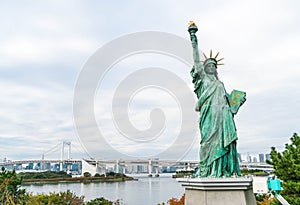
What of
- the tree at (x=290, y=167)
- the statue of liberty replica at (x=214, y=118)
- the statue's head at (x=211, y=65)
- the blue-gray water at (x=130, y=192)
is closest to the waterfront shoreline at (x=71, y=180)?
the blue-gray water at (x=130, y=192)

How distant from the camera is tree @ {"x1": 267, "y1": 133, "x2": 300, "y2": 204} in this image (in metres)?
7.20

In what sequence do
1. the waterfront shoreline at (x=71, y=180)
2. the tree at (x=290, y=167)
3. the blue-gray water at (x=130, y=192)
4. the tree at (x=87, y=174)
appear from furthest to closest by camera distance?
the tree at (x=87, y=174)
the waterfront shoreline at (x=71, y=180)
the blue-gray water at (x=130, y=192)
the tree at (x=290, y=167)

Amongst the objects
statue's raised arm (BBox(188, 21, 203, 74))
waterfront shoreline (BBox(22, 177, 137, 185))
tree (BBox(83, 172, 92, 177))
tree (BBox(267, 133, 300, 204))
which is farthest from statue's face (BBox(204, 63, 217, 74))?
tree (BBox(83, 172, 92, 177))

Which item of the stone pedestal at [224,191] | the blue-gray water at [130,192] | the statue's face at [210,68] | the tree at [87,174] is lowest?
the blue-gray water at [130,192]

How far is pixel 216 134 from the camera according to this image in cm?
514

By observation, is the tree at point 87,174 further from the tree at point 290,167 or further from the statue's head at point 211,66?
the statue's head at point 211,66

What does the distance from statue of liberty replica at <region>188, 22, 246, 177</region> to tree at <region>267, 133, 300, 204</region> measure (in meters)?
3.25

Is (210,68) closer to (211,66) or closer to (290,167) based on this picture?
(211,66)

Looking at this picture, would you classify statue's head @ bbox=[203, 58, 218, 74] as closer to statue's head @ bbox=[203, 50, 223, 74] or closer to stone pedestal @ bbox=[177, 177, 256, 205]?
statue's head @ bbox=[203, 50, 223, 74]

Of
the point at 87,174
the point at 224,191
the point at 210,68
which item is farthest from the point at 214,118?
the point at 87,174

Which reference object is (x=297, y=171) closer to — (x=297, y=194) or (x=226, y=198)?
(x=297, y=194)

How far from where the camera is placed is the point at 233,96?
555 cm

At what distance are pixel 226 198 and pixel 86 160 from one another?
5238cm

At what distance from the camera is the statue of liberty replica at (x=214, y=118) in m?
5.02
